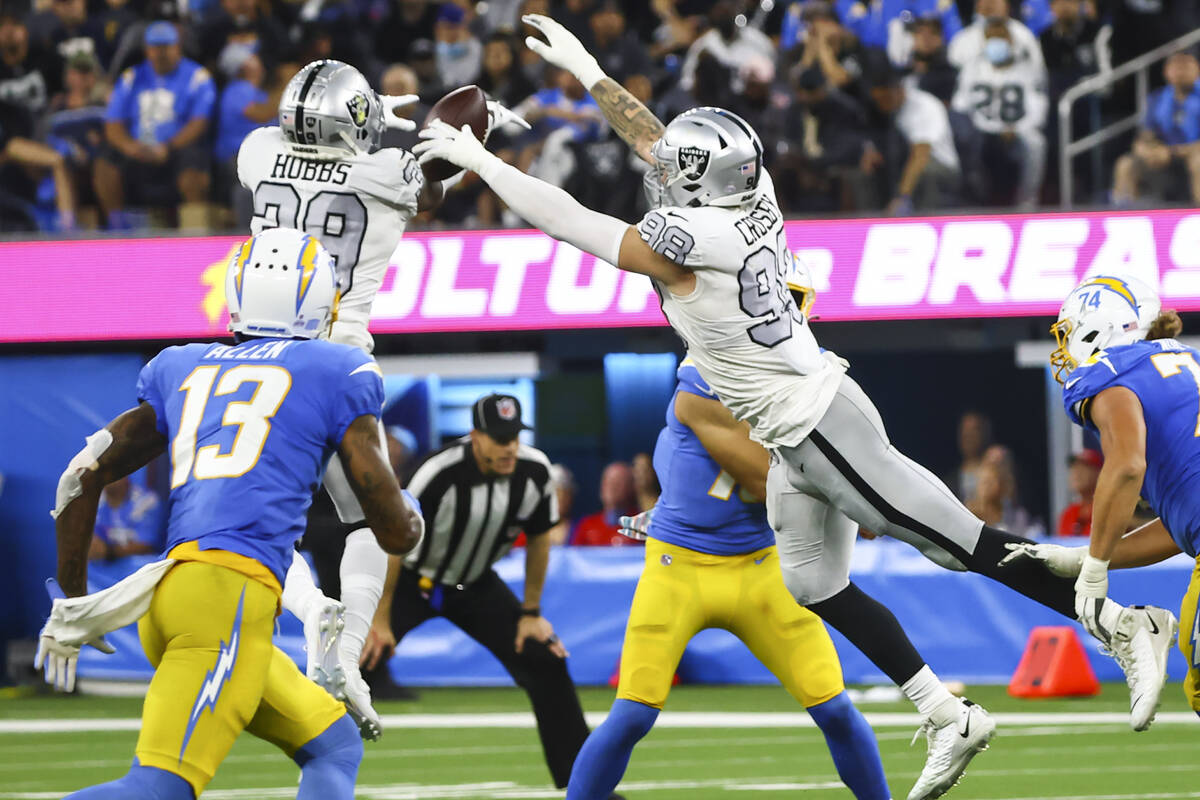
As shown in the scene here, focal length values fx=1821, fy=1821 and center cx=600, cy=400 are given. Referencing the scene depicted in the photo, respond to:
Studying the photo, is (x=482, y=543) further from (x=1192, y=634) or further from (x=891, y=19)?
(x=891, y=19)

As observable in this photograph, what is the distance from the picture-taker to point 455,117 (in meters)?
6.34

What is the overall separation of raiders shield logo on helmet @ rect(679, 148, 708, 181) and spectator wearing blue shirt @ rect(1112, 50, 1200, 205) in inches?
309

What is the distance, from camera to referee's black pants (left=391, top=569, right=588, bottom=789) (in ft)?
24.2

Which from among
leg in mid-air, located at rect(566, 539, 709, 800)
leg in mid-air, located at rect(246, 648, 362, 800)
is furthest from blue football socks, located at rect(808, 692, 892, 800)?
leg in mid-air, located at rect(246, 648, 362, 800)

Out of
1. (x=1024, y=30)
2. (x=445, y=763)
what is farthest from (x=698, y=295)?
(x=1024, y=30)

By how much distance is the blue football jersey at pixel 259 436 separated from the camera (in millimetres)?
4434

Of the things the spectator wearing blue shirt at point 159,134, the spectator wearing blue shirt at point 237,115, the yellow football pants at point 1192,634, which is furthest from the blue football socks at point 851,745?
the spectator wearing blue shirt at point 159,134

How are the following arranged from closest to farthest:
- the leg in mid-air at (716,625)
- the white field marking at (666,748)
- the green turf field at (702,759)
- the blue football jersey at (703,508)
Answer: the leg in mid-air at (716,625)
the blue football jersey at (703,508)
the green turf field at (702,759)
the white field marking at (666,748)

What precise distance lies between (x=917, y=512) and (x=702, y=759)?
359 centimetres

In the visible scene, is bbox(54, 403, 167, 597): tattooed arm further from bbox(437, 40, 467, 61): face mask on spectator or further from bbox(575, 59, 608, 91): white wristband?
bbox(437, 40, 467, 61): face mask on spectator

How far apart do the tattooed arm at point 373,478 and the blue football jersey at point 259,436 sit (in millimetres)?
34

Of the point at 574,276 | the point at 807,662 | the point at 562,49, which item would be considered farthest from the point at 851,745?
the point at 574,276

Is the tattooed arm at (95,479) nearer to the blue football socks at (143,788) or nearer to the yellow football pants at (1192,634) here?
the blue football socks at (143,788)

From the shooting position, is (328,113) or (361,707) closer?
(361,707)
